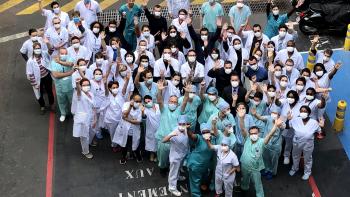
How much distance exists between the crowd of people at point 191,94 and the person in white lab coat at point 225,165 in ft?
0.06

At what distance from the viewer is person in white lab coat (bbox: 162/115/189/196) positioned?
930 centimetres

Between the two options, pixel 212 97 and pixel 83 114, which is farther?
pixel 83 114

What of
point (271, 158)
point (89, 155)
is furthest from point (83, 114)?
point (271, 158)

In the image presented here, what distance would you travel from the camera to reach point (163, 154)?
1005cm

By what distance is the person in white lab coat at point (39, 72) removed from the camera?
37.3 ft

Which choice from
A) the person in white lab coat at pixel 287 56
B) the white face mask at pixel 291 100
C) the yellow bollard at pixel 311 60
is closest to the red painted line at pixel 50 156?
the white face mask at pixel 291 100

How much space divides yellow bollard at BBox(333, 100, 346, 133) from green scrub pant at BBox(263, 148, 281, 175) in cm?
209

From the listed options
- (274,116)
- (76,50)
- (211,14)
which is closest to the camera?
(274,116)

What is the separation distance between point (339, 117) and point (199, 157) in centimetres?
381

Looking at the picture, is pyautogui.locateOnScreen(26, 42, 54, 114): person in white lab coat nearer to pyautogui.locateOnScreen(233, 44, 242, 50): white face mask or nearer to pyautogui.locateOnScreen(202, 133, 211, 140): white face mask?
pyautogui.locateOnScreen(233, 44, 242, 50): white face mask

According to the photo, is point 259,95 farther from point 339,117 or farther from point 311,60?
point 311,60

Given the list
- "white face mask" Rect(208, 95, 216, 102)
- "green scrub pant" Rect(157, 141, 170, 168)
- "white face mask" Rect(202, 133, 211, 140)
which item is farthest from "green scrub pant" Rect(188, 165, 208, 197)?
"white face mask" Rect(208, 95, 216, 102)

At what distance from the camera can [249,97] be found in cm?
1034

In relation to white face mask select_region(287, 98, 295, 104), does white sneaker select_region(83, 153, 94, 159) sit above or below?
below
